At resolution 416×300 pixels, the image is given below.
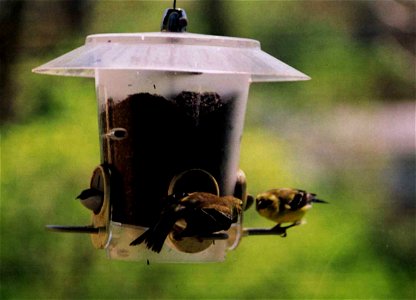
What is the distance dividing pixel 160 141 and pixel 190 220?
0.28 meters

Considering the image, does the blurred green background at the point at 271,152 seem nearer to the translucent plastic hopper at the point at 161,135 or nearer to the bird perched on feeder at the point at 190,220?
the translucent plastic hopper at the point at 161,135

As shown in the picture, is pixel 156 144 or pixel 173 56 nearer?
pixel 173 56

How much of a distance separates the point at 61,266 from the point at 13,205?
0.43 meters

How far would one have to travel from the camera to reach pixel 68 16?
6.45 meters

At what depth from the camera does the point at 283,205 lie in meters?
3.93

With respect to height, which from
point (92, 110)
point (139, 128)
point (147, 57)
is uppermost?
point (147, 57)

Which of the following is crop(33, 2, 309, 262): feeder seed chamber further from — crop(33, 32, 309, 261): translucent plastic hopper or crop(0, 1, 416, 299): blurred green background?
crop(0, 1, 416, 299): blurred green background

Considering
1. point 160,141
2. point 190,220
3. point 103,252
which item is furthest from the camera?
point 103,252

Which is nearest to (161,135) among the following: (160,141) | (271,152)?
(160,141)

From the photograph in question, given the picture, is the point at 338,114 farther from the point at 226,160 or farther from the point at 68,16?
the point at 226,160

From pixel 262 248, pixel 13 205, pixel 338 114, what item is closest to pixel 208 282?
pixel 262 248

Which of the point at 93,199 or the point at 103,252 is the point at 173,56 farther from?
the point at 103,252

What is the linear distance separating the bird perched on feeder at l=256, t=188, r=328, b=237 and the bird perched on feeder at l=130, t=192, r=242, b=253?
86cm

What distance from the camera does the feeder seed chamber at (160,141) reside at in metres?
3.09
